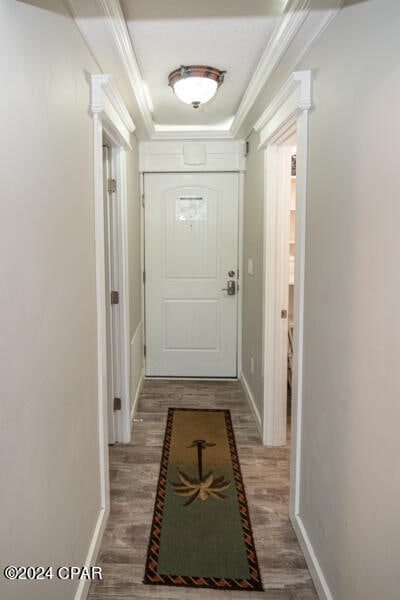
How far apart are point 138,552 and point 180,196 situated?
295cm

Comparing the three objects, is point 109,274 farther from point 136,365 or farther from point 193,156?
point 193,156

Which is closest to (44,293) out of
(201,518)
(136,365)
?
(201,518)

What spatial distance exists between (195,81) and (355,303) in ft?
5.23

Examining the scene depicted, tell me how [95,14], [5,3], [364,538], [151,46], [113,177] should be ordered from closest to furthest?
[5,3] → [364,538] → [95,14] → [151,46] → [113,177]

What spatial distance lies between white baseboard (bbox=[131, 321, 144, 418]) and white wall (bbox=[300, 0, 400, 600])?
1728 millimetres

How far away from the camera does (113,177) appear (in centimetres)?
262

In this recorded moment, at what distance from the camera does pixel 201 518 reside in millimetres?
2113

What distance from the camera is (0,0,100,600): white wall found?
96 centimetres

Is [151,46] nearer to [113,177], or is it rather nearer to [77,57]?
[77,57]

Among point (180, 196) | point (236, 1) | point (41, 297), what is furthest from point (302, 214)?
point (180, 196)

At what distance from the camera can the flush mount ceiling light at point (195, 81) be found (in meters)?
2.18

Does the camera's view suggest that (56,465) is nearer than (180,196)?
Yes

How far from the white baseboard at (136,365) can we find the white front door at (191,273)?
0.75 ft

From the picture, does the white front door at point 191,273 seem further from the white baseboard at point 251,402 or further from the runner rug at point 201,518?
the runner rug at point 201,518
